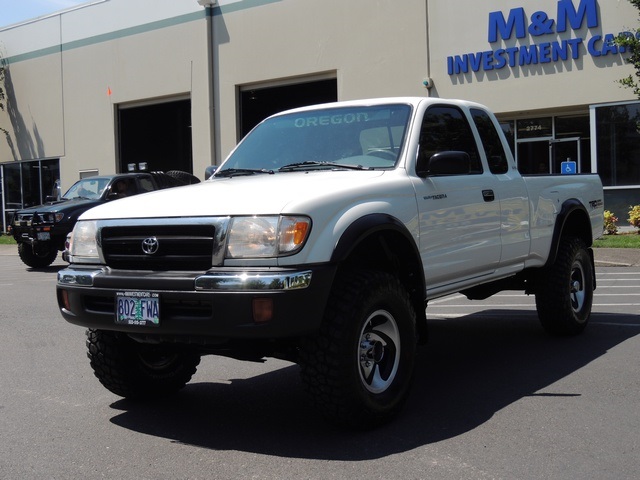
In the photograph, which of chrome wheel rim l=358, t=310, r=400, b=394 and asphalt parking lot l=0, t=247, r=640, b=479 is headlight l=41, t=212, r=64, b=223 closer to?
asphalt parking lot l=0, t=247, r=640, b=479

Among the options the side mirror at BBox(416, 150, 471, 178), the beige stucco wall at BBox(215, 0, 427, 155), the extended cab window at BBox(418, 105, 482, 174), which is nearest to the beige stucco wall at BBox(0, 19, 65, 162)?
the beige stucco wall at BBox(215, 0, 427, 155)

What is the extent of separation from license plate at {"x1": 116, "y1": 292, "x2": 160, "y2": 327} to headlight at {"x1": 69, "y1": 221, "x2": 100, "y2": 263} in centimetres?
49

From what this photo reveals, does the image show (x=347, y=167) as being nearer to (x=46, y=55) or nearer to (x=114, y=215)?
(x=114, y=215)

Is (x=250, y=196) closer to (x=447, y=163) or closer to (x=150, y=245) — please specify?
(x=150, y=245)

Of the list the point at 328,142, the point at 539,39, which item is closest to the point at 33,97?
the point at 539,39

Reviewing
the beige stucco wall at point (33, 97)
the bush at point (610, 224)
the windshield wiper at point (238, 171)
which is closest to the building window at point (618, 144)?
the bush at point (610, 224)

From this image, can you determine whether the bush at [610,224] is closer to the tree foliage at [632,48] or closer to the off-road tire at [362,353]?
the tree foliage at [632,48]

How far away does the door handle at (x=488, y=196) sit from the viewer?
6.32 m

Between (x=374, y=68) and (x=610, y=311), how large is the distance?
47.2 ft

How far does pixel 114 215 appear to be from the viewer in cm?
510

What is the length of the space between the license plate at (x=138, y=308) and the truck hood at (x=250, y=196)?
490 millimetres

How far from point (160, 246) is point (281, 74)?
2040 centimetres

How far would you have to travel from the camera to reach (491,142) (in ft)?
22.7

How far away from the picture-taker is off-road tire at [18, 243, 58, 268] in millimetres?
17188
